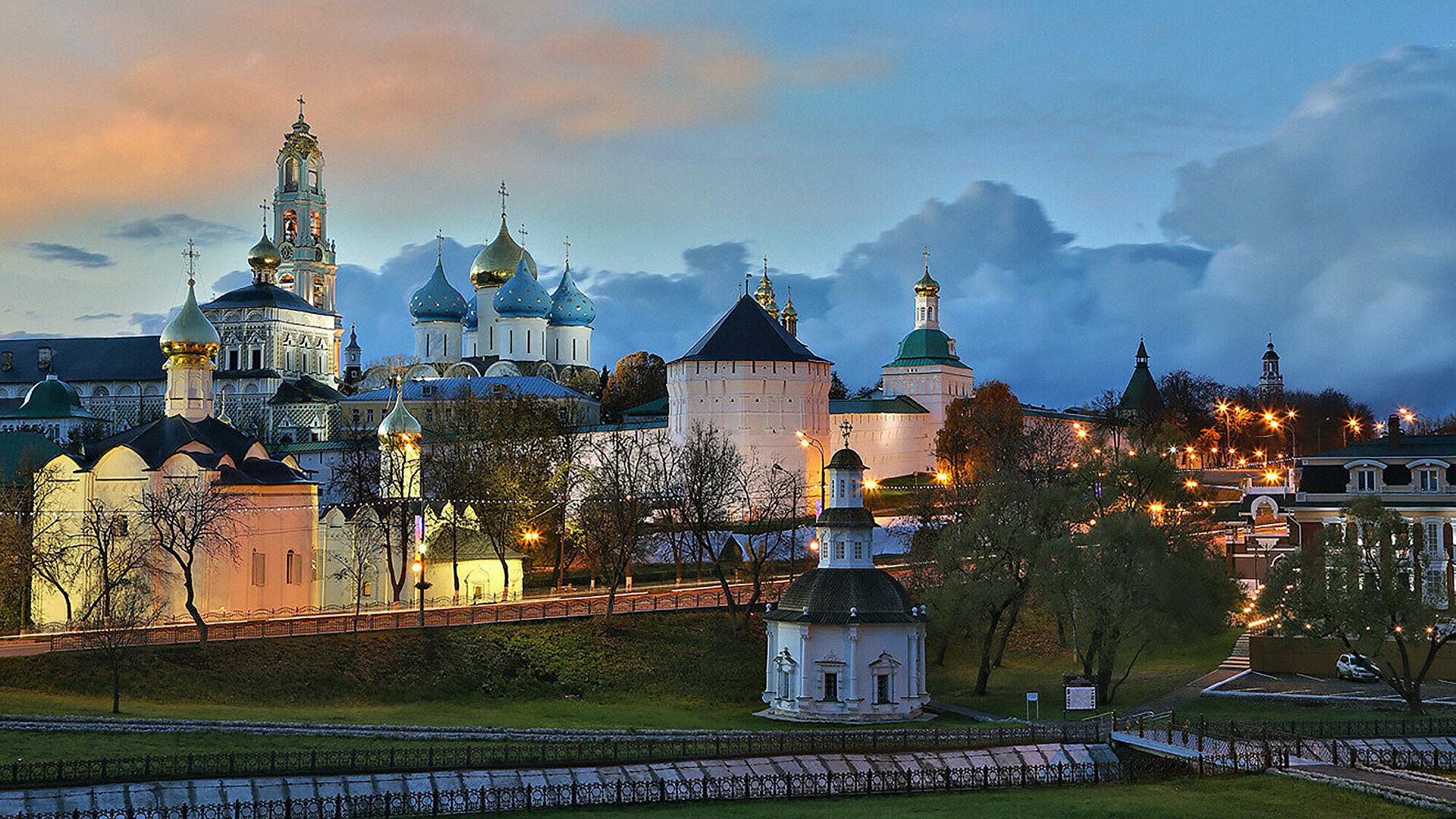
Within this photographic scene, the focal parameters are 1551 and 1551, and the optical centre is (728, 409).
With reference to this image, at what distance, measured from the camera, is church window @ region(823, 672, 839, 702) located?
42125mm

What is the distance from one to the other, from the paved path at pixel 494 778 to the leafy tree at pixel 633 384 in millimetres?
80266

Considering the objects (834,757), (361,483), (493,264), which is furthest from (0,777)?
(493,264)

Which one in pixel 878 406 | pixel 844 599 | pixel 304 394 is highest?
pixel 304 394

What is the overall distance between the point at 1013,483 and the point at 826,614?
10387mm

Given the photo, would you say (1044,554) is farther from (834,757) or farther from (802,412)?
(802,412)

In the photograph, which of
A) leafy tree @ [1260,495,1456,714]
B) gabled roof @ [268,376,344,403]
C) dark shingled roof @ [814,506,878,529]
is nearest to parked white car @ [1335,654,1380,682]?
leafy tree @ [1260,495,1456,714]

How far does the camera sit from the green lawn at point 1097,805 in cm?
2841

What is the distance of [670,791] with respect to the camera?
99.7 ft

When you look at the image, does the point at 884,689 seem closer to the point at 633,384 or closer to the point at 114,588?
the point at 114,588

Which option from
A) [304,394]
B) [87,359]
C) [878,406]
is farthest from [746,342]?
[87,359]

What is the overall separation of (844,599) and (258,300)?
313 ft

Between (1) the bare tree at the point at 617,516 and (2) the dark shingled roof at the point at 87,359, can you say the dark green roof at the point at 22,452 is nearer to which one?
(1) the bare tree at the point at 617,516

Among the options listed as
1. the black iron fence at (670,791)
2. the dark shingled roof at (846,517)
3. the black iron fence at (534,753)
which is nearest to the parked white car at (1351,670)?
the black iron fence at (534,753)

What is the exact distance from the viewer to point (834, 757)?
3297 centimetres
